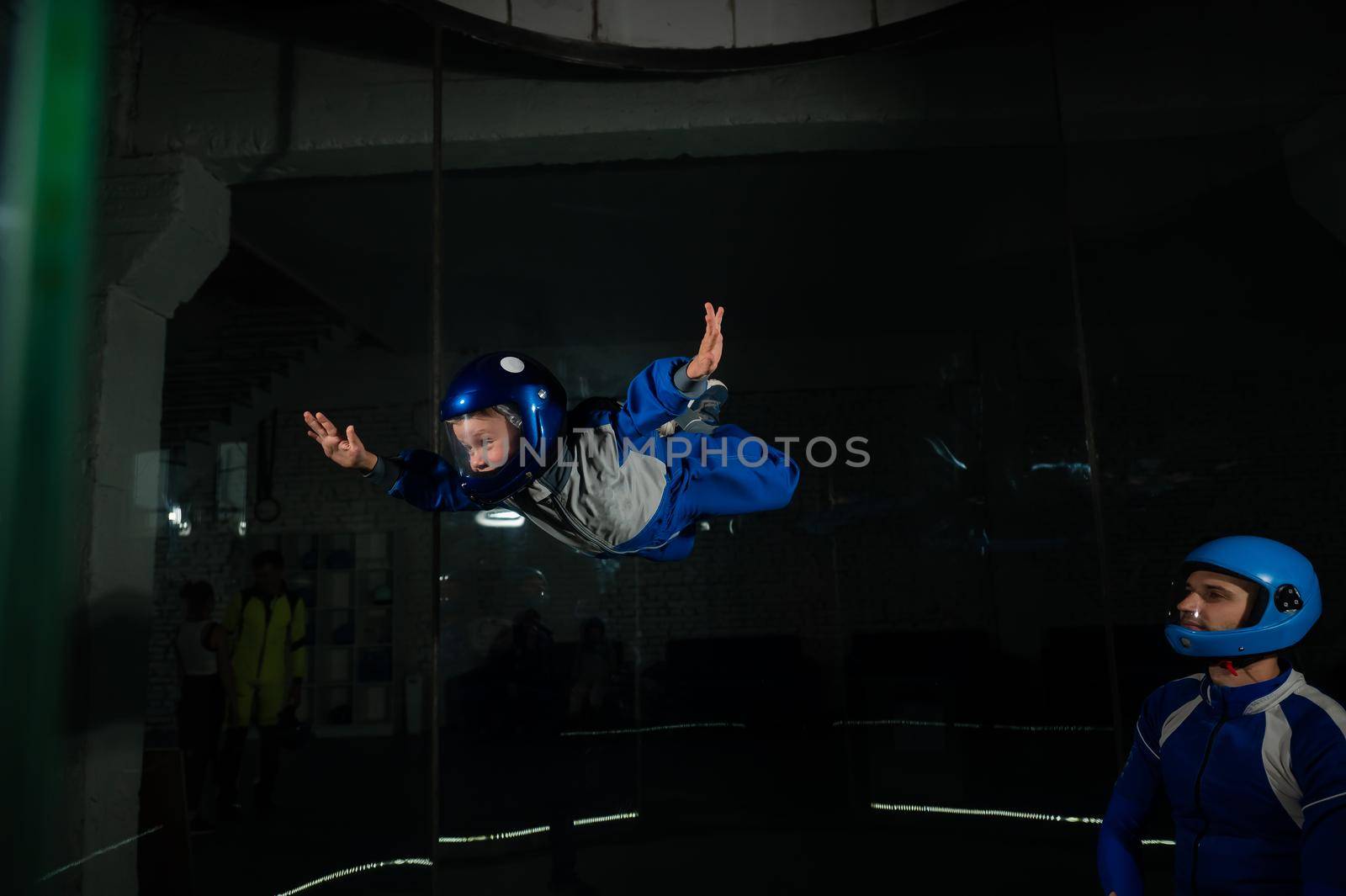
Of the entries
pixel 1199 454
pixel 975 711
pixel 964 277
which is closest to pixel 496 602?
pixel 975 711

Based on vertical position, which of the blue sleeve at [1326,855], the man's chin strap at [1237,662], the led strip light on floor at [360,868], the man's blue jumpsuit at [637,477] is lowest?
the led strip light on floor at [360,868]

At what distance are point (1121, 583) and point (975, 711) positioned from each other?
2.76ft

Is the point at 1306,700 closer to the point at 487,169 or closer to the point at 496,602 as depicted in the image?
the point at 496,602

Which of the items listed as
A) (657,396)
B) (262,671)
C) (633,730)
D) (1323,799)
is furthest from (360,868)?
(1323,799)

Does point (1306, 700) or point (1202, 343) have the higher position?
point (1202, 343)

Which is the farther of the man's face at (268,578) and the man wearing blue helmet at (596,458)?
the man's face at (268,578)

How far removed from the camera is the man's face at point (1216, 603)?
1784mm

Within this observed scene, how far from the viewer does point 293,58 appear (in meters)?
3.62

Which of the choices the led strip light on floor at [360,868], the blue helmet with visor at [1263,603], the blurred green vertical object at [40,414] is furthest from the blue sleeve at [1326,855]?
the blurred green vertical object at [40,414]

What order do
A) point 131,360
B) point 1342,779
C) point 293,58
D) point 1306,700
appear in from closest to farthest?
point 1342,779
point 1306,700
point 131,360
point 293,58

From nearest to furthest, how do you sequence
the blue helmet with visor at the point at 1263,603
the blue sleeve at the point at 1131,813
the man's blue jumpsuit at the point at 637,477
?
the blue helmet with visor at the point at 1263,603 < the blue sleeve at the point at 1131,813 < the man's blue jumpsuit at the point at 637,477

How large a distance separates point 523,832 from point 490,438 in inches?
79.4

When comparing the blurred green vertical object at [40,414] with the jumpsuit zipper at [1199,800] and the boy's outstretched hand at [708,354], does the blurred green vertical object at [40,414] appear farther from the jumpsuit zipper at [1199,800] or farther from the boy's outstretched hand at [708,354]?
the jumpsuit zipper at [1199,800]

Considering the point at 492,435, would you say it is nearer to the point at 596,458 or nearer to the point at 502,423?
the point at 502,423
